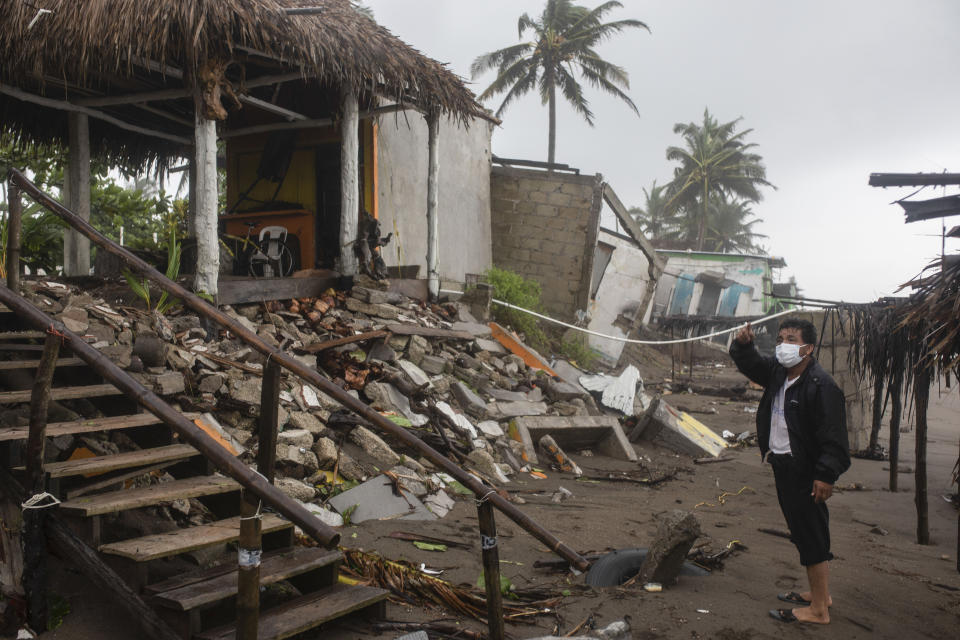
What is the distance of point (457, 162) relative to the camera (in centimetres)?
1333

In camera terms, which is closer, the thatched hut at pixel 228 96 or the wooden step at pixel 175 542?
the wooden step at pixel 175 542

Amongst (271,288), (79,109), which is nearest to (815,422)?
(271,288)

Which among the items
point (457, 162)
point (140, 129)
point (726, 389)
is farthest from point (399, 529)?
point (726, 389)

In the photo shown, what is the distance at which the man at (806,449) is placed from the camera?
12.3 ft

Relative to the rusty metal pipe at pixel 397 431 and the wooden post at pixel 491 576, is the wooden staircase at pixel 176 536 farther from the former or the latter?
the rusty metal pipe at pixel 397 431

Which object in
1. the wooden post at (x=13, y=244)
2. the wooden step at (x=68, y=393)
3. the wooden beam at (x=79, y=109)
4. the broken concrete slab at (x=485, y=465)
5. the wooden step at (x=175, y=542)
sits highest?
the wooden beam at (x=79, y=109)

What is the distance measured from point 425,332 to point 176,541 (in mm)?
5594

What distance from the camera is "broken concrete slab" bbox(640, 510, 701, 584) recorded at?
4055mm

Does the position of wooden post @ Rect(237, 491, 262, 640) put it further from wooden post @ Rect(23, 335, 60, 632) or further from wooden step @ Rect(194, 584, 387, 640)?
wooden post @ Rect(23, 335, 60, 632)

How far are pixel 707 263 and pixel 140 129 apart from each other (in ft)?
86.6

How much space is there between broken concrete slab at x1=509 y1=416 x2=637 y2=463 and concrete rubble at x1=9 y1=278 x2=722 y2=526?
19 millimetres

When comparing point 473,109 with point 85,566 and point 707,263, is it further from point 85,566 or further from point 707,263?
point 707,263

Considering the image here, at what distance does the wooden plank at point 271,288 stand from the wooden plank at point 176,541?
14.2ft

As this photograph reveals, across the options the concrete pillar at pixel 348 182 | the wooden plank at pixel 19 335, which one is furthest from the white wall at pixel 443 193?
the wooden plank at pixel 19 335
